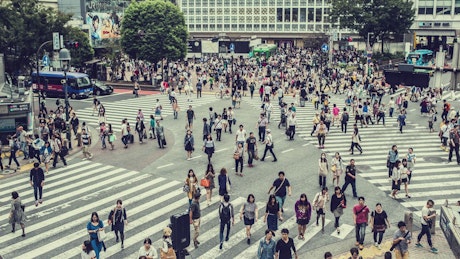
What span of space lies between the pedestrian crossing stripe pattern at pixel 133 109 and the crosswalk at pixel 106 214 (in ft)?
37.1

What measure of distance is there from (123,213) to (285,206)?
6.21 metres

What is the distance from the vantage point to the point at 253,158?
2339 cm

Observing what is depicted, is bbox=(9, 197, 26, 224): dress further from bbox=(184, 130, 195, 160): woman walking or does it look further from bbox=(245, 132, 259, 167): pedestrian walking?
bbox=(245, 132, 259, 167): pedestrian walking

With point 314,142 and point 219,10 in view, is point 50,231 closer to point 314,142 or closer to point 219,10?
point 314,142

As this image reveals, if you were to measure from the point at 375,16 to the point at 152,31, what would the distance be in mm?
Answer: 32865

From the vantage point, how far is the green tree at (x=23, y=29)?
125 feet

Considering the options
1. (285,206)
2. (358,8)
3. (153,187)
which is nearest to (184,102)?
(153,187)

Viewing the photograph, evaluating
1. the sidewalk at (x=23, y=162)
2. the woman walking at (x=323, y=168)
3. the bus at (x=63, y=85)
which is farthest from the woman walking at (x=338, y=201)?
the bus at (x=63, y=85)

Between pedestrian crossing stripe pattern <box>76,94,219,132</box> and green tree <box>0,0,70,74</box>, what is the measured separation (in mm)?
6451

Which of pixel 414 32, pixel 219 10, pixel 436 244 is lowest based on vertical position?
pixel 436 244

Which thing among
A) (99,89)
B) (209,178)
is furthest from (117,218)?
(99,89)

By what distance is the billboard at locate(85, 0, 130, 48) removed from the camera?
66438 mm

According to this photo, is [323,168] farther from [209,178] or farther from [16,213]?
[16,213]

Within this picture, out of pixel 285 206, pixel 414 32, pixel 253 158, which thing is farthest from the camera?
pixel 414 32
